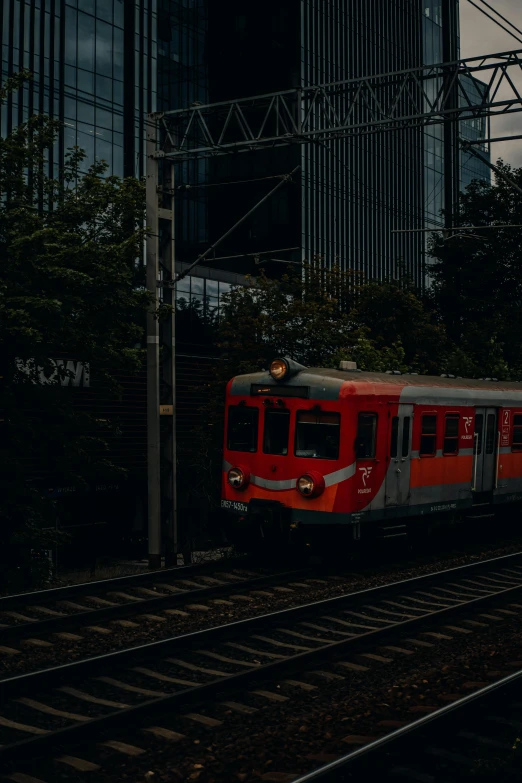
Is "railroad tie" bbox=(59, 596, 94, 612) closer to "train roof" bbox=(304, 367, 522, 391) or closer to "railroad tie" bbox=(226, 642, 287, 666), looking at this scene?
"railroad tie" bbox=(226, 642, 287, 666)

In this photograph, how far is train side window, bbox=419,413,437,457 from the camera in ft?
60.2

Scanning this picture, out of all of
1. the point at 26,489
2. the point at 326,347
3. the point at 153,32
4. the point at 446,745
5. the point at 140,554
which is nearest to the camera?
the point at 446,745

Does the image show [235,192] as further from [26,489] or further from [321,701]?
[321,701]

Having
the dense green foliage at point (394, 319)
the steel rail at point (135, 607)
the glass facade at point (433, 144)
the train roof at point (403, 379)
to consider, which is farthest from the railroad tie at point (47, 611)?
the glass facade at point (433, 144)

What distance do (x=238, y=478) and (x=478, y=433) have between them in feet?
17.5

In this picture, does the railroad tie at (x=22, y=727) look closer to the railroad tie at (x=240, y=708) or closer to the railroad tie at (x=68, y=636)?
the railroad tie at (x=240, y=708)

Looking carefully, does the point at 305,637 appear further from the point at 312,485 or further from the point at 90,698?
the point at 312,485

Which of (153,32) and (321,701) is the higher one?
(153,32)

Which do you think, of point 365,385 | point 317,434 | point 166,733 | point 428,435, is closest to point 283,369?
point 317,434

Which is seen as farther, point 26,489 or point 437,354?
point 437,354

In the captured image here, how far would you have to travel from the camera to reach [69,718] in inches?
339

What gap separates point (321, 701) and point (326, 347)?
14.9 m

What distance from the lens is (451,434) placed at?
19.3 metres

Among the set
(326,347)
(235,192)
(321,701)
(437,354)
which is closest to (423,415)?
(326,347)
